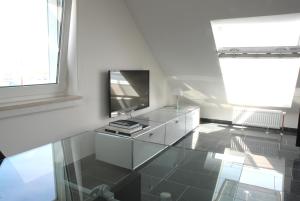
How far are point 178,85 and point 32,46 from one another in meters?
3.36

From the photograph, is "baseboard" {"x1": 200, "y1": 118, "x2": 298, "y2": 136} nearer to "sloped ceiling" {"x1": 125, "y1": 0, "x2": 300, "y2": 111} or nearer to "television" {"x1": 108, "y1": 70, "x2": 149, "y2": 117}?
"sloped ceiling" {"x1": 125, "y1": 0, "x2": 300, "y2": 111}

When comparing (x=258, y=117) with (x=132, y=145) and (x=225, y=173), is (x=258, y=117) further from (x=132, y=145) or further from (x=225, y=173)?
(x=225, y=173)

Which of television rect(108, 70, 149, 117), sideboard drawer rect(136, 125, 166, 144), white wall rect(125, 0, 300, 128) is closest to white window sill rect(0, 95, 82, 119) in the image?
television rect(108, 70, 149, 117)

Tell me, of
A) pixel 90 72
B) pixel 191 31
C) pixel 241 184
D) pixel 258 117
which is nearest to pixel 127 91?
pixel 90 72

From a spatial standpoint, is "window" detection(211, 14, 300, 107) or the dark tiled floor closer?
the dark tiled floor

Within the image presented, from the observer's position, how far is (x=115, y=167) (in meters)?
2.87

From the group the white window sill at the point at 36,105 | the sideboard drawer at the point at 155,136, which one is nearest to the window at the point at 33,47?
the white window sill at the point at 36,105

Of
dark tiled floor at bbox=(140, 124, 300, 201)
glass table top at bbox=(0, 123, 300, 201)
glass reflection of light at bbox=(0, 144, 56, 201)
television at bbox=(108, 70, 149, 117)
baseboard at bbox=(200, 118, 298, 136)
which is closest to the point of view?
glass reflection of light at bbox=(0, 144, 56, 201)

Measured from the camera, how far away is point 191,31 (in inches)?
142

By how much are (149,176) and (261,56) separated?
2.75 meters

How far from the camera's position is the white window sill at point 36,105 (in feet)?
7.47

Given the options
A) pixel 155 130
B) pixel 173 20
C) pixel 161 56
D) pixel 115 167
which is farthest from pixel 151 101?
pixel 115 167

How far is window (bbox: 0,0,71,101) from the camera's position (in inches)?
95.4

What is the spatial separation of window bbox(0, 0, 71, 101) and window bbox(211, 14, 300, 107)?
209 cm
